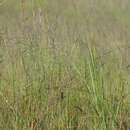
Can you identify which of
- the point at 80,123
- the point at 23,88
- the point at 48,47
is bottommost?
the point at 80,123

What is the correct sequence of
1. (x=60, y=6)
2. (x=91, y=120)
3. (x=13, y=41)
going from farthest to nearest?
1. (x=60, y=6)
2. (x=13, y=41)
3. (x=91, y=120)

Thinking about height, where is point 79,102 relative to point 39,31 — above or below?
below

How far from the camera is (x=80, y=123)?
10.5 feet

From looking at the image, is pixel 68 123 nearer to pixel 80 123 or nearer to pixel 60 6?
pixel 80 123

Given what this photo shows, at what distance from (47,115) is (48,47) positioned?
0.54 meters

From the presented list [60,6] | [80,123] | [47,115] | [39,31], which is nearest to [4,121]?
[47,115]

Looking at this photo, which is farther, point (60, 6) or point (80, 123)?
point (60, 6)

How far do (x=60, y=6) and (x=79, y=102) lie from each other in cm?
672

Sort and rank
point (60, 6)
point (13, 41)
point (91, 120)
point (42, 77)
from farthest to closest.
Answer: point (60, 6) → point (13, 41) → point (42, 77) → point (91, 120)

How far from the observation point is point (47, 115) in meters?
3.18

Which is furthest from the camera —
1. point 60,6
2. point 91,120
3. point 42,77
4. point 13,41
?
point 60,6

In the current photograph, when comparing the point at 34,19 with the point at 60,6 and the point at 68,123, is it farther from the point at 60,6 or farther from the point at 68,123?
the point at 60,6

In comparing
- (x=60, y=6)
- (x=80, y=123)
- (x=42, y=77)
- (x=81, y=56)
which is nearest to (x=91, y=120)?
(x=80, y=123)

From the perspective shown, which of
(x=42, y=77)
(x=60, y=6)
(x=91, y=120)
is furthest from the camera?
(x=60, y=6)
